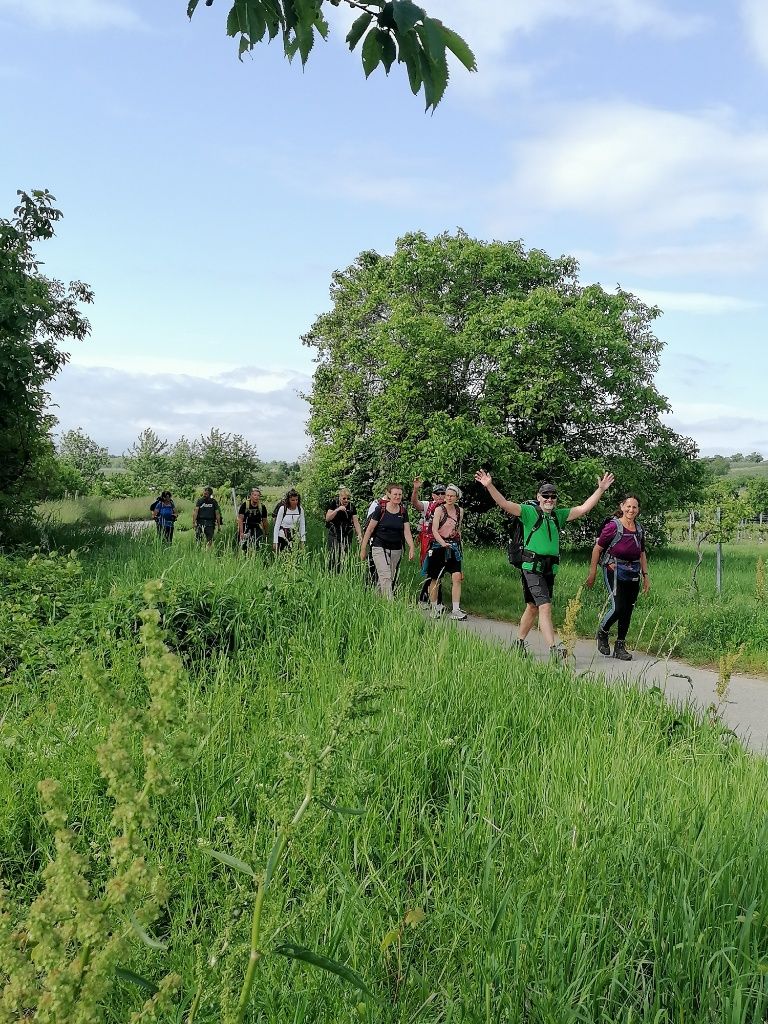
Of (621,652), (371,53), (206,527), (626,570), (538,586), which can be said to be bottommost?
(621,652)

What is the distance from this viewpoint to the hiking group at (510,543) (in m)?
8.90

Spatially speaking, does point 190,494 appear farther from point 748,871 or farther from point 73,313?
point 748,871

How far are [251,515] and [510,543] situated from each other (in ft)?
18.9

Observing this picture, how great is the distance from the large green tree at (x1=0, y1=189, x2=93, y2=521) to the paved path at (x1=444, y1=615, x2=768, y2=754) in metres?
6.47

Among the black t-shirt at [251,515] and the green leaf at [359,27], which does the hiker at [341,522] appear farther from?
the green leaf at [359,27]

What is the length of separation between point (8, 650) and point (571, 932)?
222 inches

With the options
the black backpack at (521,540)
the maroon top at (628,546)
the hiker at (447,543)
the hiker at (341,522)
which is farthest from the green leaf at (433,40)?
the hiker at (341,522)

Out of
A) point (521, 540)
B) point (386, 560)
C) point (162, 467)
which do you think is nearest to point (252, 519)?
point (386, 560)

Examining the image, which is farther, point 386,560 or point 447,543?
point 447,543

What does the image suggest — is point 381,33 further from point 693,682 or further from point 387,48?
point 693,682

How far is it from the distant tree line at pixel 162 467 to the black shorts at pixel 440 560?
6419mm

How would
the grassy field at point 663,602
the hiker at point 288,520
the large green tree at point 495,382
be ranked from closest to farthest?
the grassy field at point 663,602 → the hiker at point 288,520 → the large green tree at point 495,382

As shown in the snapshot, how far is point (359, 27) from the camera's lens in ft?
9.71

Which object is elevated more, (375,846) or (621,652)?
(375,846)
